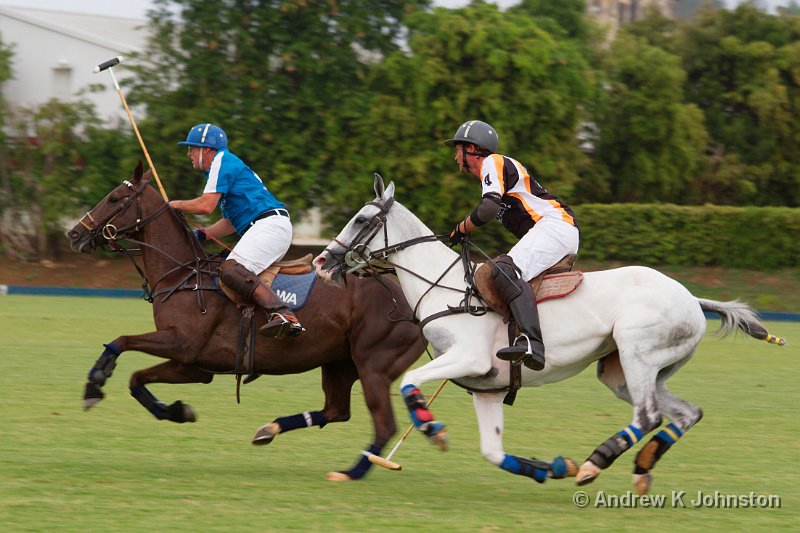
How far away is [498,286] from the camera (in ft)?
22.0

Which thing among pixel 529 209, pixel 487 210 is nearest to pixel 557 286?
pixel 529 209

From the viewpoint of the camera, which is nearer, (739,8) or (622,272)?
(622,272)

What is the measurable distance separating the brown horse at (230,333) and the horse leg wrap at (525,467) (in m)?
0.90

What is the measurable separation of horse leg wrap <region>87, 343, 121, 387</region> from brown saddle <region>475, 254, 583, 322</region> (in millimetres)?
2336

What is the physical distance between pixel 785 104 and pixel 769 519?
85.7 ft

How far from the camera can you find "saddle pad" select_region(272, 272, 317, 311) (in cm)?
757

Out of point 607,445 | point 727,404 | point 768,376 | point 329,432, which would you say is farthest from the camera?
point 768,376

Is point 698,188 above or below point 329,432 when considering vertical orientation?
below

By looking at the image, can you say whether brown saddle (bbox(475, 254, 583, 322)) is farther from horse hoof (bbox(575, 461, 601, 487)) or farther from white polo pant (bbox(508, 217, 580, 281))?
horse hoof (bbox(575, 461, 601, 487))

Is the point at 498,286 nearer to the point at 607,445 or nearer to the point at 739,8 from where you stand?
the point at 607,445

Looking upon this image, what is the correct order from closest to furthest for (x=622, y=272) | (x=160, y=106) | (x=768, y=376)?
(x=622, y=272), (x=768, y=376), (x=160, y=106)


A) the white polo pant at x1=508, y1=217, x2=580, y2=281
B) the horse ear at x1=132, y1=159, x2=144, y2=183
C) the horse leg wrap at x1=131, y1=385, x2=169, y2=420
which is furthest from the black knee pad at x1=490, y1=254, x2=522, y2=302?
the horse ear at x1=132, y1=159, x2=144, y2=183

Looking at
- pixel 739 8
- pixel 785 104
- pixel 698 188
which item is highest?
pixel 739 8

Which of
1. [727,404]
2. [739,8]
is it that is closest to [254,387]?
[727,404]
